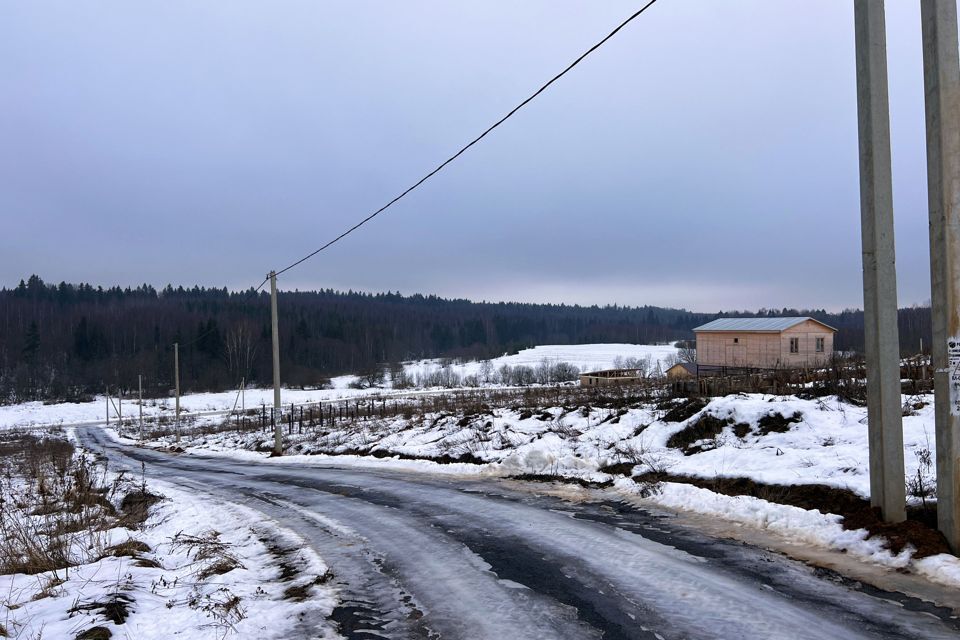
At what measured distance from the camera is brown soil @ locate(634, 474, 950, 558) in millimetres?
6383

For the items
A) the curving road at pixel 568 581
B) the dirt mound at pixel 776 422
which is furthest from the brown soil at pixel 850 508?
the dirt mound at pixel 776 422

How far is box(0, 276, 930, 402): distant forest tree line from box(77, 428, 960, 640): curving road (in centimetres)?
7388

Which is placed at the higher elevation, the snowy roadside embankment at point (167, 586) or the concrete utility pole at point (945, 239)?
the concrete utility pole at point (945, 239)

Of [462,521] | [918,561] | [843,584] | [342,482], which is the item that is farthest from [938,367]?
[342,482]

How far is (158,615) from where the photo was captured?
5.46m

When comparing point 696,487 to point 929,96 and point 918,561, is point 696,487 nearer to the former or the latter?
point 918,561

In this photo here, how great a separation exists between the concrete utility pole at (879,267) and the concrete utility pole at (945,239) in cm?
59

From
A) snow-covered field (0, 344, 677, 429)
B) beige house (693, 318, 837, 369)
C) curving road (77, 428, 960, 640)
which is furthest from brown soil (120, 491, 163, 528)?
snow-covered field (0, 344, 677, 429)

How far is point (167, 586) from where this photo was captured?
6.34 metres

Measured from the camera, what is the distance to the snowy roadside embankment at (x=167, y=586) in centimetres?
516

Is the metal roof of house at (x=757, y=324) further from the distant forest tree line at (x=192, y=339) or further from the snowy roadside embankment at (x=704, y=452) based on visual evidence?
the snowy roadside embankment at (x=704, y=452)

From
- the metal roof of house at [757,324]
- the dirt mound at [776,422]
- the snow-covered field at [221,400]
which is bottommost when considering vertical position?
the snow-covered field at [221,400]

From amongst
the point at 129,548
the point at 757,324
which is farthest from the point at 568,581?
the point at 757,324

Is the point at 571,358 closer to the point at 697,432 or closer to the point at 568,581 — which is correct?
the point at 697,432
